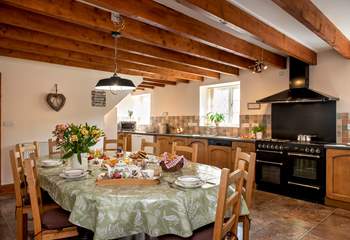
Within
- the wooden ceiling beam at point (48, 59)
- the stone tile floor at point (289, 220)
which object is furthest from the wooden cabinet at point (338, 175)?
the wooden ceiling beam at point (48, 59)

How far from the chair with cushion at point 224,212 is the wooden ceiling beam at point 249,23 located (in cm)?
137

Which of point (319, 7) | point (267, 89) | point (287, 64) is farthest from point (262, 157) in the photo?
point (319, 7)

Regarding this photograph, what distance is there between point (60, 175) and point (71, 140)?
31 cm

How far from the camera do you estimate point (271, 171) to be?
4160 millimetres

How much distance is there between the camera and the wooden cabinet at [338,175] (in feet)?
11.2

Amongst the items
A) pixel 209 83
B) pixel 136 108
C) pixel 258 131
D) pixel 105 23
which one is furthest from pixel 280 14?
pixel 136 108

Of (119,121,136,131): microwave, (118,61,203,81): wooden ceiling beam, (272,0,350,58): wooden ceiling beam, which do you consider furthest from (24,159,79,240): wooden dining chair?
(119,121,136,131): microwave

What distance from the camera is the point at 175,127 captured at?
6.62 metres

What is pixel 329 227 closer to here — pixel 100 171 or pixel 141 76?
pixel 100 171

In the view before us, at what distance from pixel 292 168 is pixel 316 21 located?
7.31 feet

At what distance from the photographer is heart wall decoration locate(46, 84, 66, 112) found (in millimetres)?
4594

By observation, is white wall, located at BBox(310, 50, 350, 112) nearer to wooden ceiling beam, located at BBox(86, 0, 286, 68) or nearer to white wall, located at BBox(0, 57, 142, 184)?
wooden ceiling beam, located at BBox(86, 0, 286, 68)

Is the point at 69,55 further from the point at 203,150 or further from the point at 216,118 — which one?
the point at 216,118

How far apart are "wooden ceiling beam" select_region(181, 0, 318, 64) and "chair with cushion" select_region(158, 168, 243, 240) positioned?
1366mm
